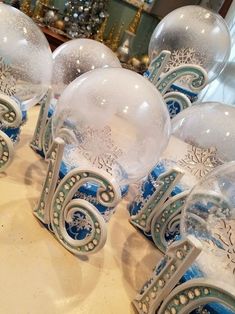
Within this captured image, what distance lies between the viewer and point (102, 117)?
0.59m

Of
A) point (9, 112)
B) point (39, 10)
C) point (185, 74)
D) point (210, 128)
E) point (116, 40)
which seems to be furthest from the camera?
A: point (116, 40)

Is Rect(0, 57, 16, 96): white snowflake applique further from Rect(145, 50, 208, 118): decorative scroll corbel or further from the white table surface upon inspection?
Rect(145, 50, 208, 118): decorative scroll corbel

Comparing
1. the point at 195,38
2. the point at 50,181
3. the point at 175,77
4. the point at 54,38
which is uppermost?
the point at 195,38

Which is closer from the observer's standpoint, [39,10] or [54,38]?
[54,38]

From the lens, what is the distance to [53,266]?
2.00ft

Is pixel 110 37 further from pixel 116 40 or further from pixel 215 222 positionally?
pixel 215 222

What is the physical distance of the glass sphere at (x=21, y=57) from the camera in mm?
704

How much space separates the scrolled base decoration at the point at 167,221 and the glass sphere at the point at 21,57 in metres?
0.36

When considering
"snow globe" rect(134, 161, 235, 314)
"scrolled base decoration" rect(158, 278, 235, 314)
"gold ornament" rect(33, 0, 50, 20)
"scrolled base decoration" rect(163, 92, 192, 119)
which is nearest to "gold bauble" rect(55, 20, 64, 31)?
"gold ornament" rect(33, 0, 50, 20)

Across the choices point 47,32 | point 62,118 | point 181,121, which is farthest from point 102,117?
point 47,32

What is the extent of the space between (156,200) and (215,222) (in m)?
0.25

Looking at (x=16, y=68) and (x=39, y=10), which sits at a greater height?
(x=16, y=68)

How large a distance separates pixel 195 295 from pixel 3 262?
0.29 m

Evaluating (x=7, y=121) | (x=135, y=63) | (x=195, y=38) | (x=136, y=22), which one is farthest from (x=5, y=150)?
(x=136, y=22)
